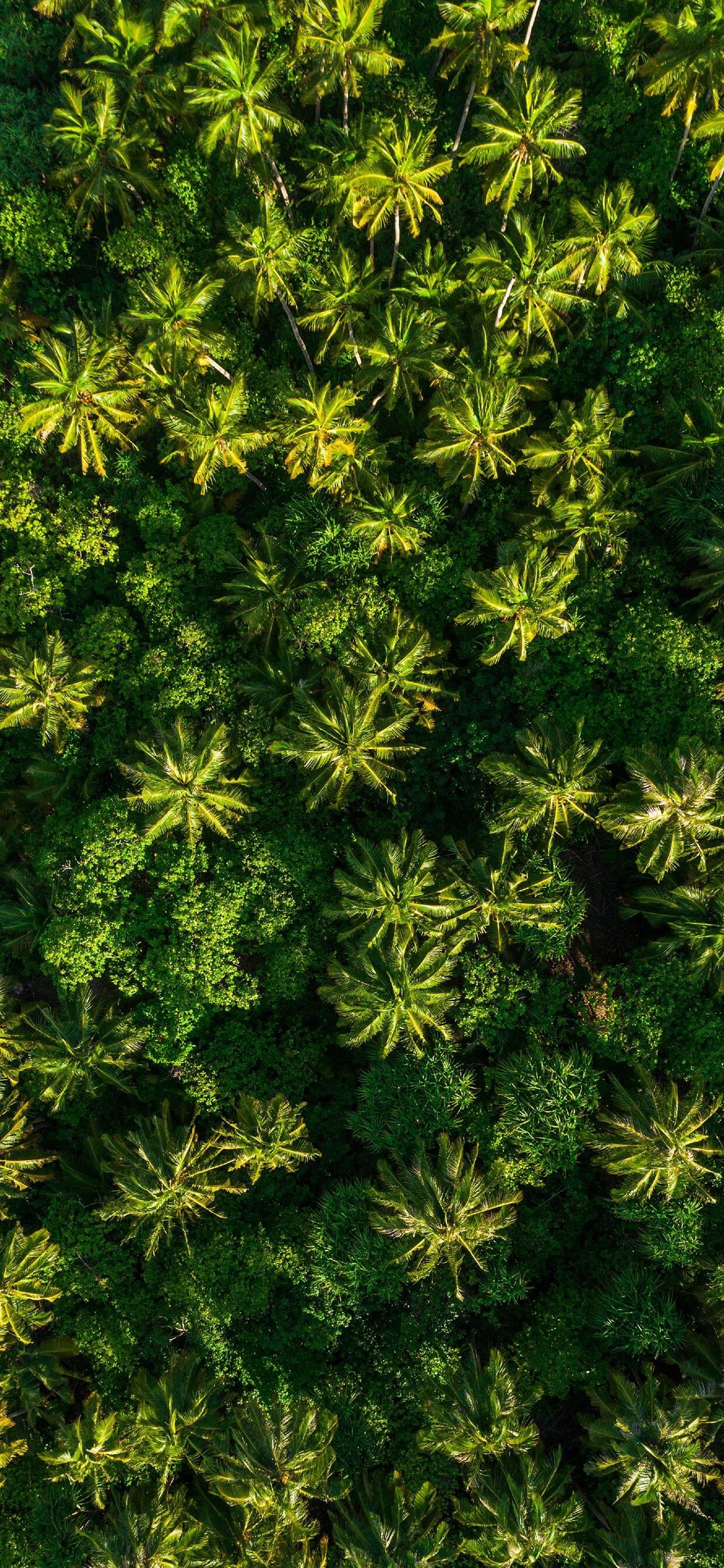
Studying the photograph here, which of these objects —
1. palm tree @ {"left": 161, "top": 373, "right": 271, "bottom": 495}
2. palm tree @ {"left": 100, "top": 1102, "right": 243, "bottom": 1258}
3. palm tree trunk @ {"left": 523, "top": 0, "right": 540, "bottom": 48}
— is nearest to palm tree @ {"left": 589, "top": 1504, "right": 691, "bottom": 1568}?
palm tree @ {"left": 100, "top": 1102, "right": 243, "bottom": 1258}

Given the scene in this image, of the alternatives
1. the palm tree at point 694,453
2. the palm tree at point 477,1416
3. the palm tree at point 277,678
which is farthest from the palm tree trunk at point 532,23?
the palm tree at point 477,1416

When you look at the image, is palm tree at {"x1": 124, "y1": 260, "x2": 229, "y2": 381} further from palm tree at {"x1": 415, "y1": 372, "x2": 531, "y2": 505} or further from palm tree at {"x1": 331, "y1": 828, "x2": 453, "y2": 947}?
palm tree at {"x1": 331, "y1": 828, "x2": 453, "y2": 947}

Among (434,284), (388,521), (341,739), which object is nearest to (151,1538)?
(341,739)

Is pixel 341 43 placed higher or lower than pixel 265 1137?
higher

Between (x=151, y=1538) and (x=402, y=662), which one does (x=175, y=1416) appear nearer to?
(x=151, y=1538)

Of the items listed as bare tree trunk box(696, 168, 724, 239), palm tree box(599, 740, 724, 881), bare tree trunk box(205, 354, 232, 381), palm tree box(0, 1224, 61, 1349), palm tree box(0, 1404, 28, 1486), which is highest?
bare tree trunk box(696, 168, 724, 239)

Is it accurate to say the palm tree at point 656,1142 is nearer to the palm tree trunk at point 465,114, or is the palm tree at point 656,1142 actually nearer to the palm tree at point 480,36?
the palm tree trunk at point 465,114

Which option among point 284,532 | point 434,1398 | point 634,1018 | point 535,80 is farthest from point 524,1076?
point 535,80
